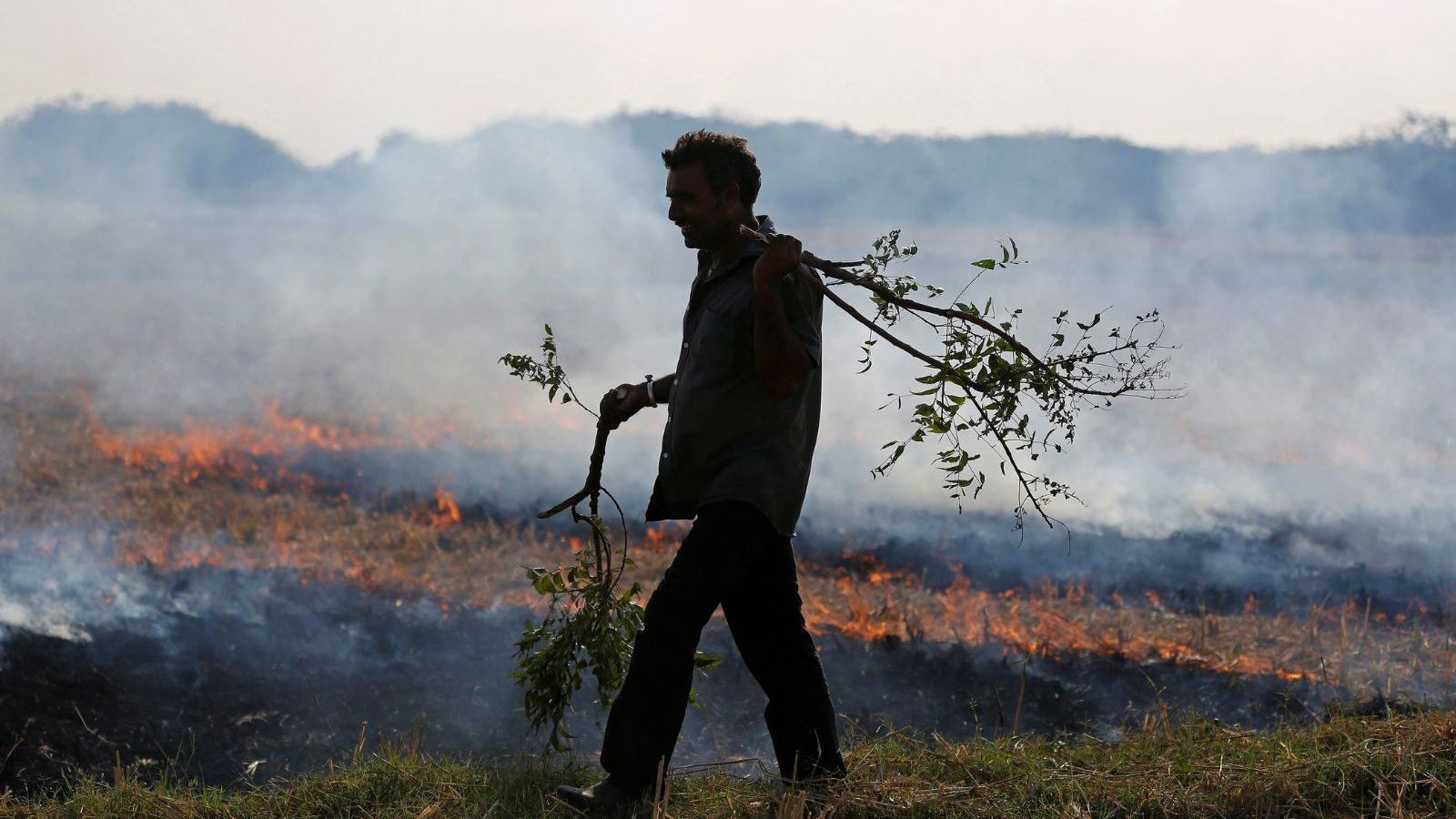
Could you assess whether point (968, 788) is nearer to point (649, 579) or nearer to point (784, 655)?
point (784, 655)

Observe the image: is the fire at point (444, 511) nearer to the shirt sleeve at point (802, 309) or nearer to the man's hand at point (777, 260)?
the shirt sleeve at point (802, 309)

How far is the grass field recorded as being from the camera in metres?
4.18

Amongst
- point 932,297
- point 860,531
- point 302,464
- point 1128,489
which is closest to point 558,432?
point 302,464

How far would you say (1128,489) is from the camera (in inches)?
476

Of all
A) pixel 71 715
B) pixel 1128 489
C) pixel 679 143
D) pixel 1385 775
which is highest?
pixel 679 143

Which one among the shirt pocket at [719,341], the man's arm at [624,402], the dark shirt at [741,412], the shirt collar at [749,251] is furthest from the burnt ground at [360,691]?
the shirt collar at [749,251]

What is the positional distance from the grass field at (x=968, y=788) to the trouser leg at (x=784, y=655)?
17cm

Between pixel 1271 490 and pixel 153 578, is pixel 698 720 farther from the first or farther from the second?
pixel 1271 490

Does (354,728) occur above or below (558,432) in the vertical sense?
below

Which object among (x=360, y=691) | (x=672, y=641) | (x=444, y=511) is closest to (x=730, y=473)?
(x=672, y=641)

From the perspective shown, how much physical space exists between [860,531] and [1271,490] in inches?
188

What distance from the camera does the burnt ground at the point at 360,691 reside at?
6.42m

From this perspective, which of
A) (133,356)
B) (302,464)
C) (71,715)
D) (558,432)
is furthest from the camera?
(133,356)

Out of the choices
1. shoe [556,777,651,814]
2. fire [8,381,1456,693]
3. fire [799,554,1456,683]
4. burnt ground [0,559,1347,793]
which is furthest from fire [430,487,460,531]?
shoe [556,777,651,814]
